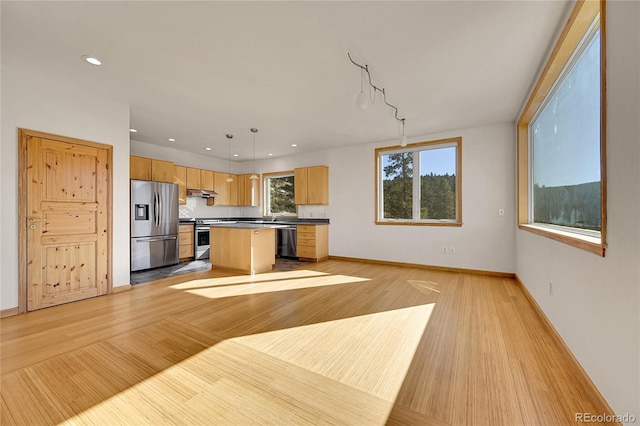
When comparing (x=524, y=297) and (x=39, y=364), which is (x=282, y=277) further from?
(x=524, y=297)

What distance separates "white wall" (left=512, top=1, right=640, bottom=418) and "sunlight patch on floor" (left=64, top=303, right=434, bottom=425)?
3.54ft

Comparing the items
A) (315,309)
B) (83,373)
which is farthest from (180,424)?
(315,309)

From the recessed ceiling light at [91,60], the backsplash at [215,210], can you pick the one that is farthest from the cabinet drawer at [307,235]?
the recessed ceiling light at [91,60]

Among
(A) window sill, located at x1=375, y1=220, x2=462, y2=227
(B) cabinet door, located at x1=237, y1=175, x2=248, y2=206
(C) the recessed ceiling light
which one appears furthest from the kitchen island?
(C) the recessed ceiling light

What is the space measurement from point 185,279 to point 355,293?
2835mm

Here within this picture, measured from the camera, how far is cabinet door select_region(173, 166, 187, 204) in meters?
6.04

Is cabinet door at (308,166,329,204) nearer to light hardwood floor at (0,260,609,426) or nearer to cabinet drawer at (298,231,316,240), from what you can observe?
cabinet drawer at (298,231,316,240)

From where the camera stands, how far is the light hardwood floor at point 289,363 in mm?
1457

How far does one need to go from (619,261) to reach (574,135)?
1.30 metres

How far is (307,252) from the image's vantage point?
603cm

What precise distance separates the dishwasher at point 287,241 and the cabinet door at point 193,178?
2.31m

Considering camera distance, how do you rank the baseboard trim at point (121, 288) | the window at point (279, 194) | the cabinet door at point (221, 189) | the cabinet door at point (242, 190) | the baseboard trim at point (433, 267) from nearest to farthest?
the baseboard trim at point (121, 288), the baseboard trim at point (433, 267), the cabinet door at point (221, 189), the window at point (279, 194), the cabinet door at point (242, 190)

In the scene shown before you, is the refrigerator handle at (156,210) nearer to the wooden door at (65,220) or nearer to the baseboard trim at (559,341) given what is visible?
the wooden door at (65,220)

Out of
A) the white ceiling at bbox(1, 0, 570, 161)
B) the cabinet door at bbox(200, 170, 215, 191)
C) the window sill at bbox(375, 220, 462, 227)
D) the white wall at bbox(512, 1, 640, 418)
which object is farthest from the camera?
the cabinet door at bbox(200, 170, 215, 191)
